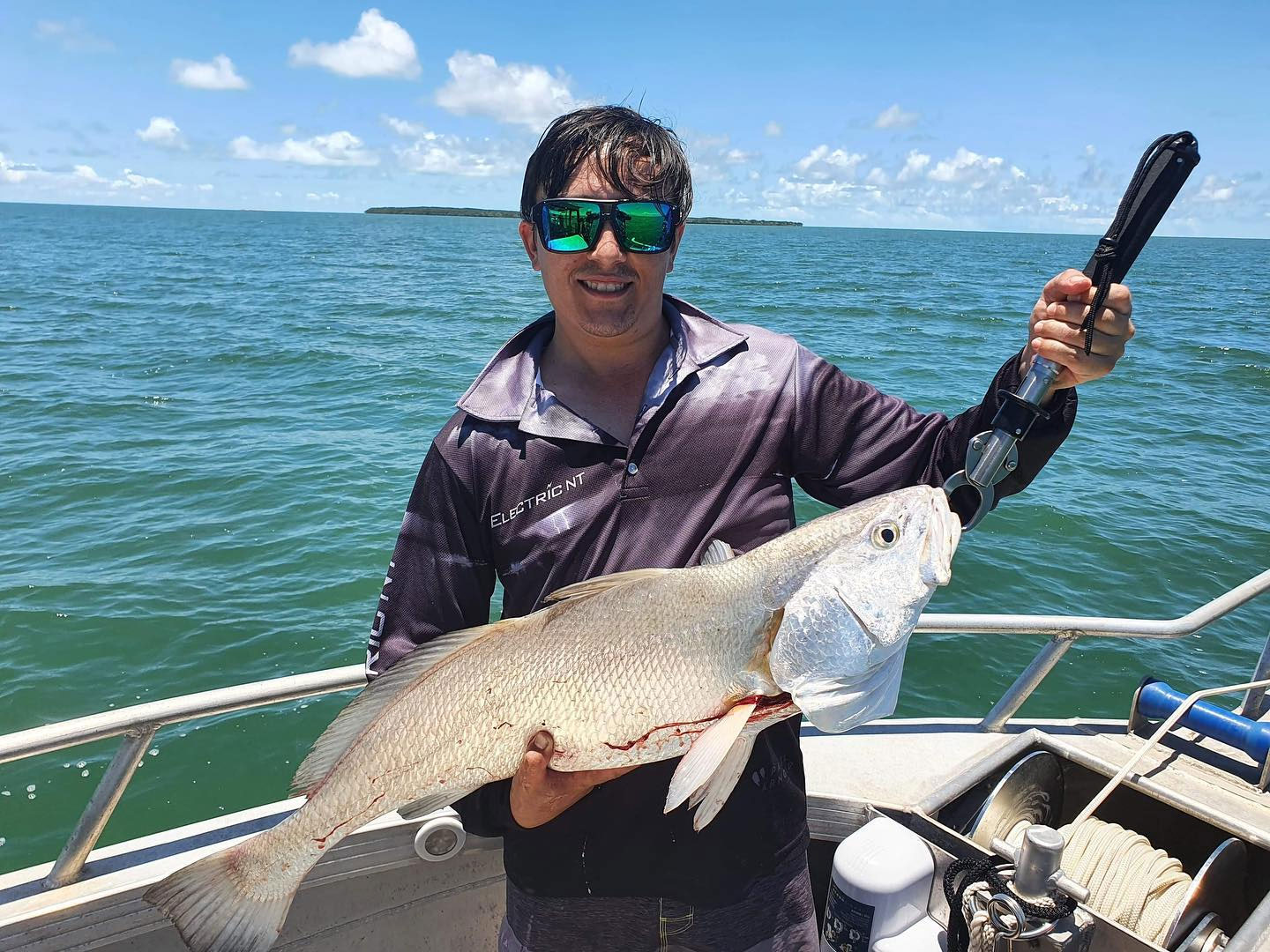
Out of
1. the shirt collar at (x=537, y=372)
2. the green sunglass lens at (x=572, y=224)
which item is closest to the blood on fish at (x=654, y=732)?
the shirt collar at (x=537, y=372)

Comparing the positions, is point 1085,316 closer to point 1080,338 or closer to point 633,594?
point 1080,338

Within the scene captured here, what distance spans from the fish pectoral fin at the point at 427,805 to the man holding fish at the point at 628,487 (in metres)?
0.19

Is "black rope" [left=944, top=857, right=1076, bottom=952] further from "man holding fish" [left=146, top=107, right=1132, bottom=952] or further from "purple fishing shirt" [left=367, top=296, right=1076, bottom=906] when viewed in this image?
"purple fishing shirt" [left=367, top=296, right=1076, bottom=906]

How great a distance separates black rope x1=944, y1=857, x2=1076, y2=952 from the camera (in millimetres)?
2504

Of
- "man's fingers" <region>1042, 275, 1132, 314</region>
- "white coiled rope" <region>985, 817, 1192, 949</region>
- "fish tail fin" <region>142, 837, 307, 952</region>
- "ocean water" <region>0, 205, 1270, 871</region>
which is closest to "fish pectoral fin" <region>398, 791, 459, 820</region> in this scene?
"fish tail fin" <region>142, 837, 307, 952</region>

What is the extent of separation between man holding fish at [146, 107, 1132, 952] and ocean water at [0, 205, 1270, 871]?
4.95m

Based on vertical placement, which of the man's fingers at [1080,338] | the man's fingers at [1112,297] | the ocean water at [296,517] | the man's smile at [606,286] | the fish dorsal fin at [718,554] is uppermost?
the man's fingers at [1112,297]

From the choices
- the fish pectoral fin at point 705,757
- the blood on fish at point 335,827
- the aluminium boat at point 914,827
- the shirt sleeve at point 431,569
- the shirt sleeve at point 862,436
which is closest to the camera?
the fish pectoral fin at point 705,757

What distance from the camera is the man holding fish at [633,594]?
6.68 ft

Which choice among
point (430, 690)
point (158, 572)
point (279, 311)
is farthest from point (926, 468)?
point (279, 311)

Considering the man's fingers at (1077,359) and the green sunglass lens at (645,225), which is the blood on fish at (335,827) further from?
the man's fingers at (1077,359)

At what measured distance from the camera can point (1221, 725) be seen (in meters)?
3.58

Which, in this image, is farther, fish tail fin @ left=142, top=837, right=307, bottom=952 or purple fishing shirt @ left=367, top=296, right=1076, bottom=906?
purple fishing shirt @ left=367, top=296, right=1076, bottom=906

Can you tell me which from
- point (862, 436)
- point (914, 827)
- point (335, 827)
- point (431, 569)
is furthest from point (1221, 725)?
point (335, 827)
